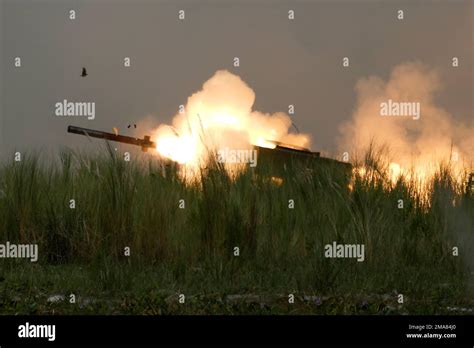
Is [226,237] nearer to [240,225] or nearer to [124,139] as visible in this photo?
[240,225]

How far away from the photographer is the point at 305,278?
10430 millimetres

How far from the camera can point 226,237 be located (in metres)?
11.6

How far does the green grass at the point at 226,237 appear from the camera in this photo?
10.3 m

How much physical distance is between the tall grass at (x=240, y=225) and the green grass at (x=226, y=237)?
2cm

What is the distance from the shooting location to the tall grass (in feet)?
35.8

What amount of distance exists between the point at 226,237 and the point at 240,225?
31 centimetres
